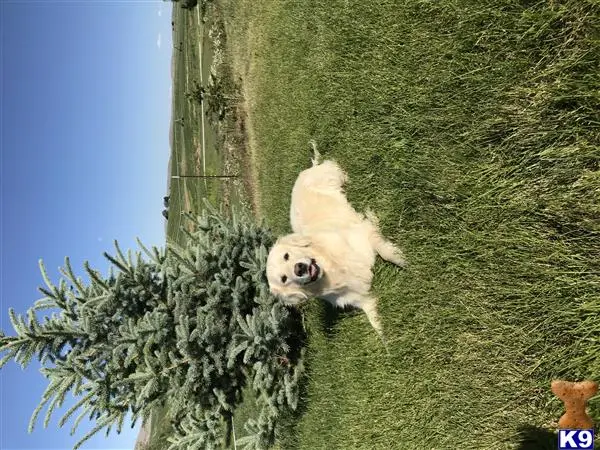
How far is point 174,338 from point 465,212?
4.07 metres

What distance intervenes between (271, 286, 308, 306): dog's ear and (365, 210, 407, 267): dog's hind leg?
2.79 ft

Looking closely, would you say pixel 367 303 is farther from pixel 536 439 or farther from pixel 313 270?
pixel 536 439

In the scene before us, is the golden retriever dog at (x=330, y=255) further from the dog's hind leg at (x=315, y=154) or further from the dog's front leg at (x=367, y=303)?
the dog's hind leg at (x=315, y=154)

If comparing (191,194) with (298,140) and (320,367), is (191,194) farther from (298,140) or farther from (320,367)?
(320,367)

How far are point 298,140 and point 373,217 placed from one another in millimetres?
3095

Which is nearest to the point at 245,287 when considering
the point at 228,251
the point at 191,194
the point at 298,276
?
the point at 228,251

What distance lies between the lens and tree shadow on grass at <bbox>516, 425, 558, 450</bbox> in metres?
3.29

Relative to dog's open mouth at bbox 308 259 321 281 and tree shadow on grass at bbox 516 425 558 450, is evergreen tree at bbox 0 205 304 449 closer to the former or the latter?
dog's open mouth at bbox 308 259 321 281

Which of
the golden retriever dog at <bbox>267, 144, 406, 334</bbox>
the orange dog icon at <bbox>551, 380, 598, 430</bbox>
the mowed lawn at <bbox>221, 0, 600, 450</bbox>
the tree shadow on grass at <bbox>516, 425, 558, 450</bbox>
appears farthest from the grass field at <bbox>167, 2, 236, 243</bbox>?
the orange dog icon at <bbox>551, 380, 598, 430</bbox>

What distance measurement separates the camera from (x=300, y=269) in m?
4.39

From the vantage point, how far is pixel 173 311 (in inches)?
247

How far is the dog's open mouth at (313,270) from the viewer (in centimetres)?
439

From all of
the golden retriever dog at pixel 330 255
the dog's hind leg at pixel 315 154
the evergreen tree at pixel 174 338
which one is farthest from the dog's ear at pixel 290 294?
the dog's hind leg at pixel 315 154

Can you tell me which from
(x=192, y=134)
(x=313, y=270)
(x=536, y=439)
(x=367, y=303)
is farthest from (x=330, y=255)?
(x=192, y=134)
